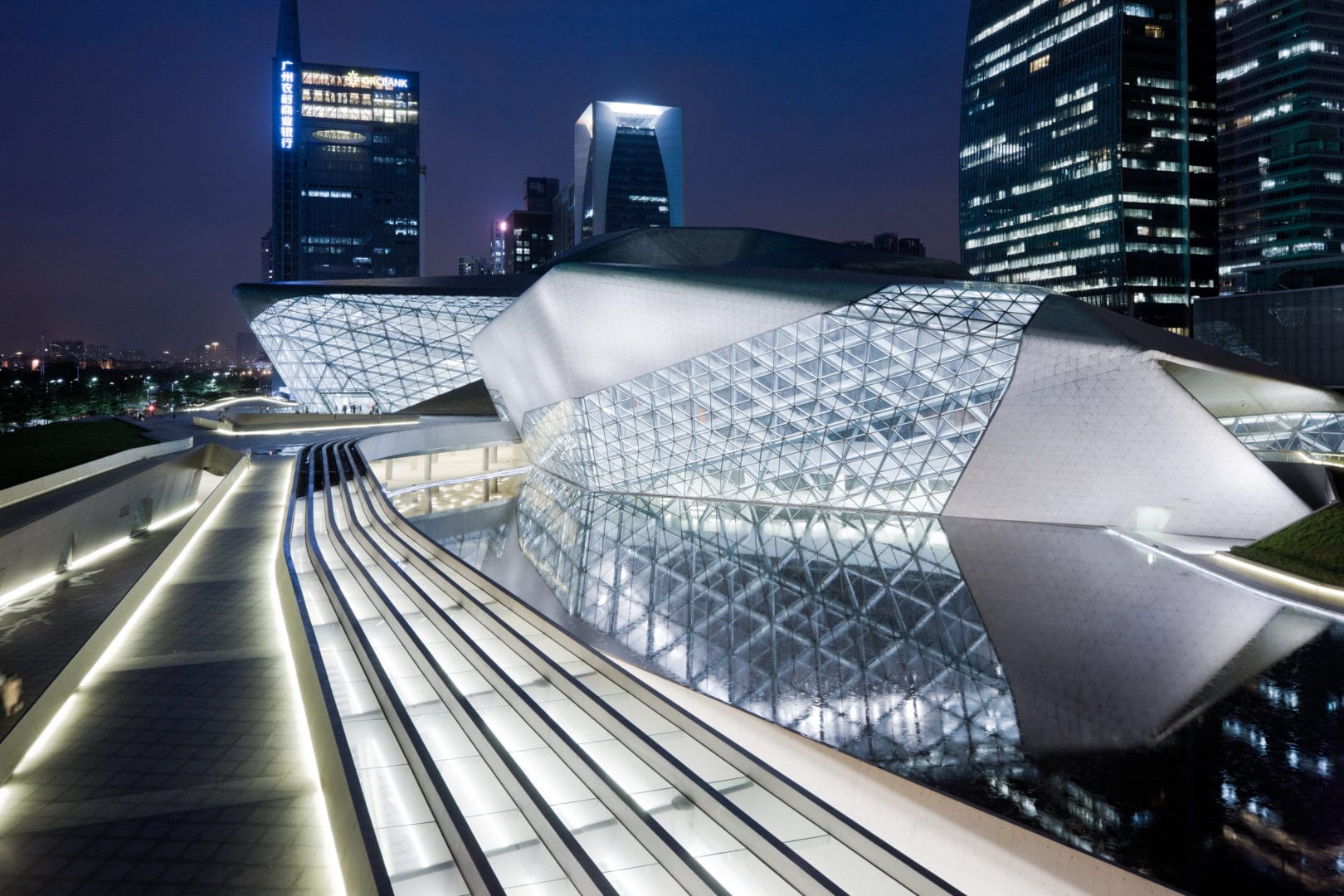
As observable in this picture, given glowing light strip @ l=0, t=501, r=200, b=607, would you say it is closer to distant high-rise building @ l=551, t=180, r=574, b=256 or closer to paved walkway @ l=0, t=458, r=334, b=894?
paved walkway @ l=0, t=458, r=334, b=894

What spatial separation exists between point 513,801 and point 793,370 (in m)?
18.6

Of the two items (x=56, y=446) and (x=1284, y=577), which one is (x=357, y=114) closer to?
(x=56, y=446)

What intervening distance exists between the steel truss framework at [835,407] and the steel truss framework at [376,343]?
66.7 feet

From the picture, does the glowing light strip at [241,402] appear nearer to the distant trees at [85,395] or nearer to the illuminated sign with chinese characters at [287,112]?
the distant trees at [85,395]

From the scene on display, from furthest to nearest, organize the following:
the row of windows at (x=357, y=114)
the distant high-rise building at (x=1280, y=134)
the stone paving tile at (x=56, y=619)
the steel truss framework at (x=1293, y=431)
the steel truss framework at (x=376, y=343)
Answer: the row of windows at (x=357, y=114) < the distant high-rise building at (x=1280, y=134) < the steel truss framework at (x=376, y=343) < the steel truss framework at (x=1293, y=431) < the stone paving tile at (x=56, y=619)

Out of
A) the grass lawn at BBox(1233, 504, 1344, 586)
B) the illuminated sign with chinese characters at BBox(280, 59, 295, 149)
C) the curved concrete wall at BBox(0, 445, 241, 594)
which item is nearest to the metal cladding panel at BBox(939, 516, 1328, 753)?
the grass lawn at BBox(1233, 504, 1344, 586)

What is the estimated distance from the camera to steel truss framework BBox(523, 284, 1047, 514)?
21047 mm

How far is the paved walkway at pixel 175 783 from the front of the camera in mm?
5172

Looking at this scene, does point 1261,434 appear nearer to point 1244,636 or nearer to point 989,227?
point 1244,636

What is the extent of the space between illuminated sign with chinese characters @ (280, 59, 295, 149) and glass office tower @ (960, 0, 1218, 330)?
341ft

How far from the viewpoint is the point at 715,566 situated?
56.1 feet

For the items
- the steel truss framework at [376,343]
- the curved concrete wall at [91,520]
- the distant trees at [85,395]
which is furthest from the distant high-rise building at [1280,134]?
the distant trees at [85,395]

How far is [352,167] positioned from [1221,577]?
412 ft

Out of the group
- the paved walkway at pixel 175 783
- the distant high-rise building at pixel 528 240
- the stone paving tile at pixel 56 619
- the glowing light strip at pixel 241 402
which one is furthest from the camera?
the distant high-rise building at pixel 528 240
